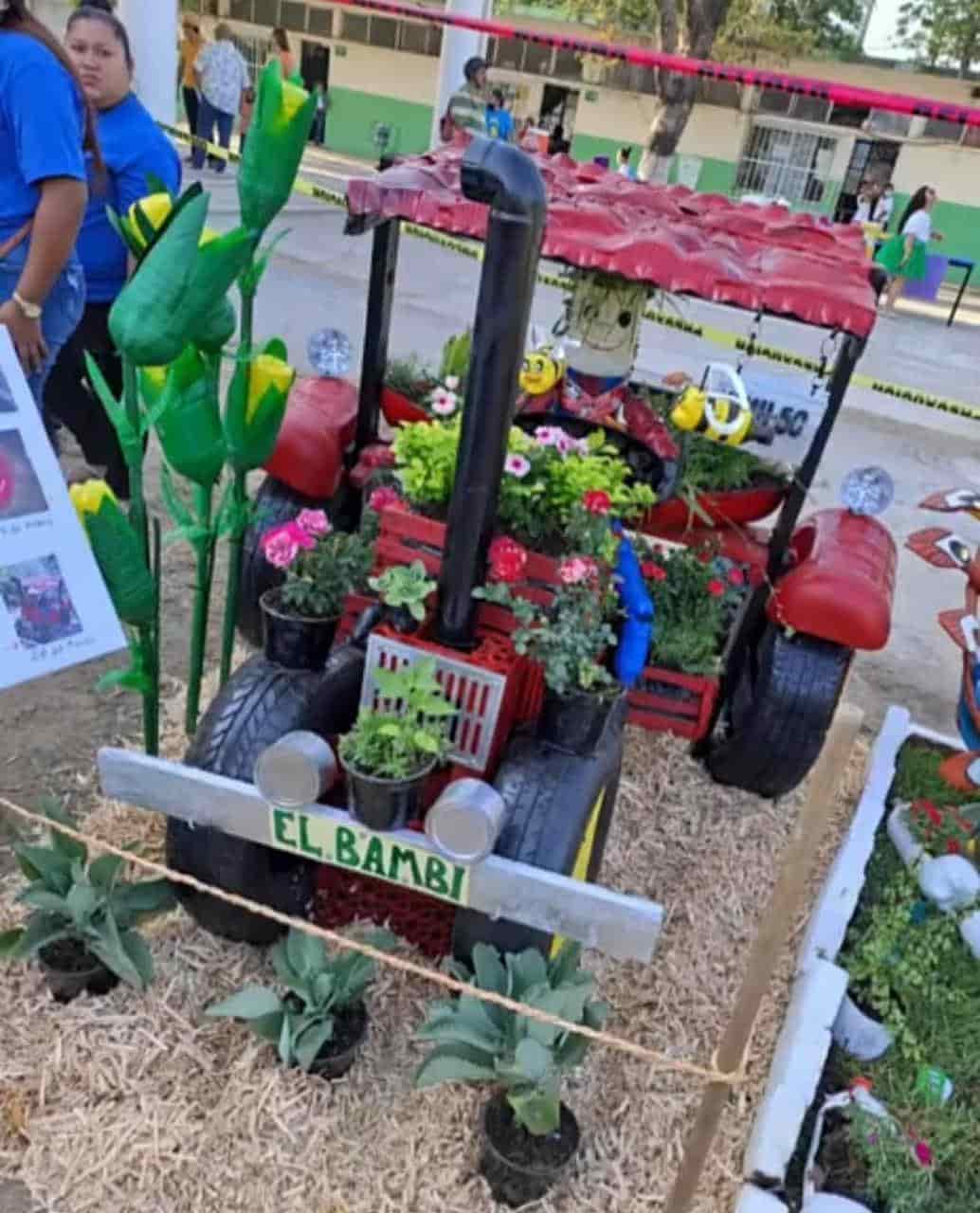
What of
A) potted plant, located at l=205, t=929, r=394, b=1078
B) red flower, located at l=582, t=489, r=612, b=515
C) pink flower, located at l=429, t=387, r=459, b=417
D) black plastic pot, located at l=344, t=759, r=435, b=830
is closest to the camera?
black plastic pot, located at l=344, t=759, r=435, b=830

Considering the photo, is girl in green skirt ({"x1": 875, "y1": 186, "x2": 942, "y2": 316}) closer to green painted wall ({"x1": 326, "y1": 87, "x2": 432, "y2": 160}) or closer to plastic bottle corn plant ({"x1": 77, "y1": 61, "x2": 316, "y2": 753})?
green painted wall ({"x1": 326, "y1": 87, "x2": 432, "y2": 160})

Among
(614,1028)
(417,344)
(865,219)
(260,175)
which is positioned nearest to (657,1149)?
(614,1028)

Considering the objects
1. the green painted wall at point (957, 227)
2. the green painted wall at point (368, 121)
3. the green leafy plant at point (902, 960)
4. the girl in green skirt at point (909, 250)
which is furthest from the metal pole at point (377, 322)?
the green painted wall at point (368, 121)

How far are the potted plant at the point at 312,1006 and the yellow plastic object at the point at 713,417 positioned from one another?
1.51 metres

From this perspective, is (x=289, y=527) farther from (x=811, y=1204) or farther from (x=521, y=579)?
(x=811, y=1204)

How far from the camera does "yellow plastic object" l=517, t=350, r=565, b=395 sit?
9.03ft

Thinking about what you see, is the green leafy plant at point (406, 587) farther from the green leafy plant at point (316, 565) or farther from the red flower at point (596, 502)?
the red flower at point (596, 502)

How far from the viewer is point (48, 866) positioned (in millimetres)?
2002

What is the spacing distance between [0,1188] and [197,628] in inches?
45.2

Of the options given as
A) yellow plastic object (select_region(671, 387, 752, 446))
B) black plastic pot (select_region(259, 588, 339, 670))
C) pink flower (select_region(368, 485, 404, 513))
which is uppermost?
yellow plastic object (select_region(671, 387, 752, 446))

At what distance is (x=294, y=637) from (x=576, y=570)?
607 millimetres

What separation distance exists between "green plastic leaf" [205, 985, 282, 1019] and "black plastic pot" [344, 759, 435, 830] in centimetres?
44

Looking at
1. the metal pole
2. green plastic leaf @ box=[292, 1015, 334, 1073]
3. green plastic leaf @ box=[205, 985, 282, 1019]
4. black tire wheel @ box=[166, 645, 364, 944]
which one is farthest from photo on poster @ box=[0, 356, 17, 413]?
green plastic leaf @ box=[292, 1015, 334, 1073]

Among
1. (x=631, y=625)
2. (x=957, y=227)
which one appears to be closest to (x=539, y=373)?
(x=631, y=625)
